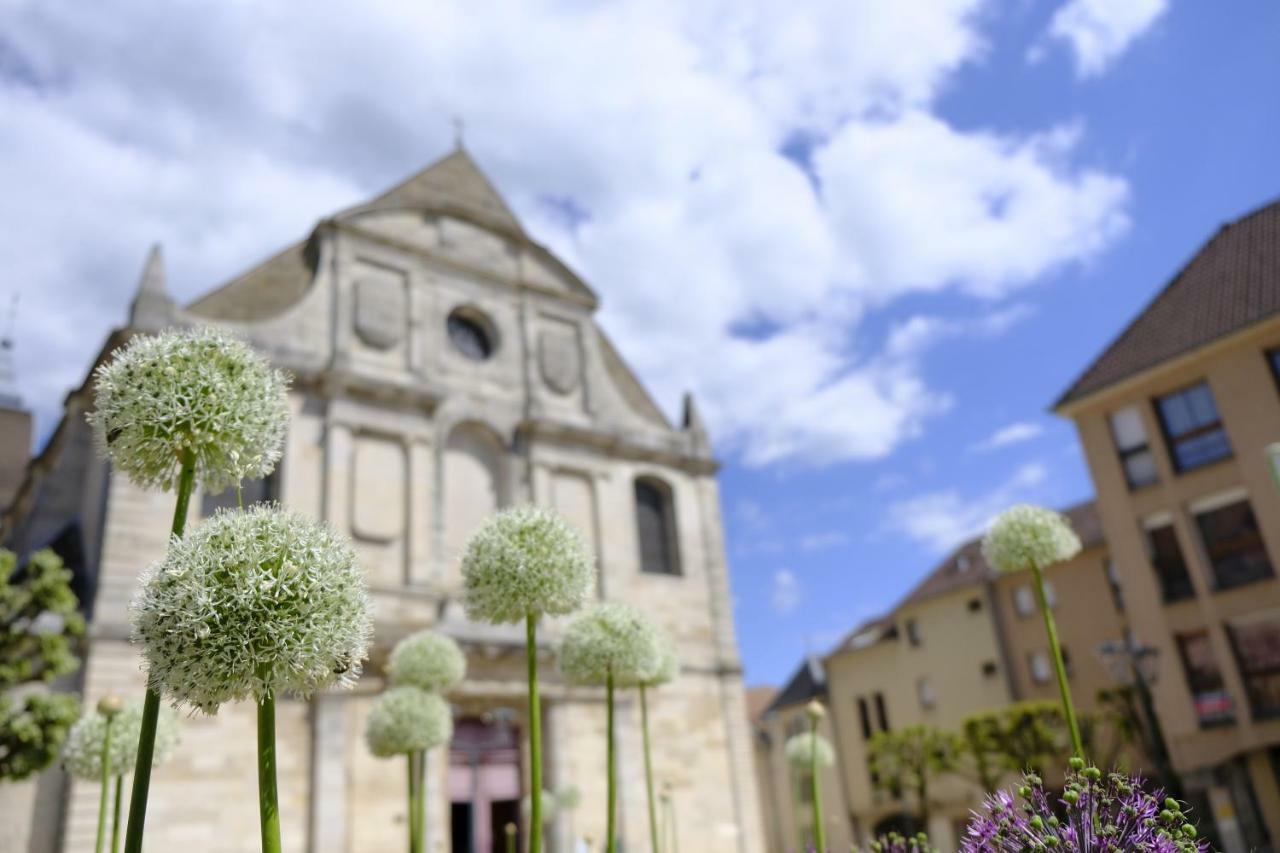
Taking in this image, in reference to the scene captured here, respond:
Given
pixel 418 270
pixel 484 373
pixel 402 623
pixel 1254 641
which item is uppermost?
pixel 418 270

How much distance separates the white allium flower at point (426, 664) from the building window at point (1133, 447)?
71.9 ft

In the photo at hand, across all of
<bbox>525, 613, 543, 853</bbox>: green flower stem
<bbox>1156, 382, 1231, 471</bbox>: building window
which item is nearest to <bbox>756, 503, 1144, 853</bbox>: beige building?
<bbox>1156, 382, 1231, 471</bbox>: building window

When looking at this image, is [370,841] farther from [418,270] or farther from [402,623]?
[418,270]

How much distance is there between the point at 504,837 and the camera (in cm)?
2109

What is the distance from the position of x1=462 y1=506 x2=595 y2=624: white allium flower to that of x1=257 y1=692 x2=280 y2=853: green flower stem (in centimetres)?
272

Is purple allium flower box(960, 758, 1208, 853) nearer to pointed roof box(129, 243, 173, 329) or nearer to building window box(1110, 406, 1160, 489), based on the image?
pointed roof box(129, 243, 173, 329)

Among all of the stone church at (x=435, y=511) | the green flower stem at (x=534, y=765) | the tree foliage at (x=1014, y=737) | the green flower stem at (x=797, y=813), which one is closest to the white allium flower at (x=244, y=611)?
the green flower stem at (x=534, y=765)

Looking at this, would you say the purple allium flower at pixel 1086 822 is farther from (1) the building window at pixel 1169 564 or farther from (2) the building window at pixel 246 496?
(1) the building window at pixel 1169 564

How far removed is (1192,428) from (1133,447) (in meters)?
1.58

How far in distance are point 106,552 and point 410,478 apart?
252 inches

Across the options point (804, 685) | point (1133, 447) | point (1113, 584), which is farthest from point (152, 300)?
point (804, 685)

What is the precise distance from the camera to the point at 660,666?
7.65 meters

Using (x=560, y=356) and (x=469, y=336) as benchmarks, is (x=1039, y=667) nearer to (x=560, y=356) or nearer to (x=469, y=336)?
(x=560, y=356)

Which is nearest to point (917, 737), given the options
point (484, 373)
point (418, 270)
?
point (484, 373)
